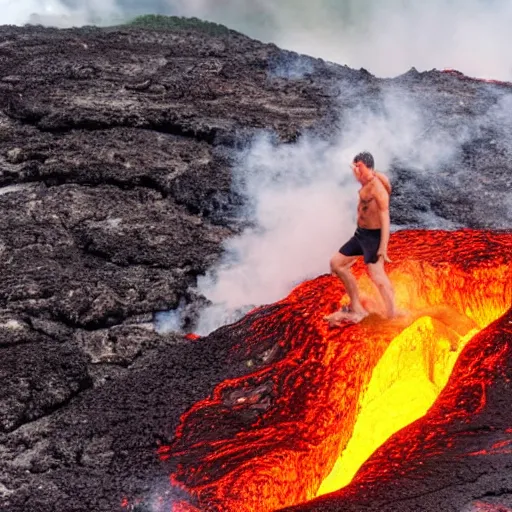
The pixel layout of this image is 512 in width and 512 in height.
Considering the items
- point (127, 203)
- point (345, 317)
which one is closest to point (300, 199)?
point (127, 203)

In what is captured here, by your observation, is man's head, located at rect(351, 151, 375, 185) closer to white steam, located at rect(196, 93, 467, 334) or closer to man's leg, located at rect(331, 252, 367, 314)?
man's leg, located at rect(331, 252, 367, 314)

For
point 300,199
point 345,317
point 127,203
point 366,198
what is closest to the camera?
point 366,198

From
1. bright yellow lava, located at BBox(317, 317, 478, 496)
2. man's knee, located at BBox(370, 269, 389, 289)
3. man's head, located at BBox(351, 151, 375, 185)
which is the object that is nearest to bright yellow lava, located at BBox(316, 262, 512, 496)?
bright yellow lava, located at BBox(317, 317, 478, 496)

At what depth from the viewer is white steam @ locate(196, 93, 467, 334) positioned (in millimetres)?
6902

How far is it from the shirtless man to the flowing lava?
33 centimetres

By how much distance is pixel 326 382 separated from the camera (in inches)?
206

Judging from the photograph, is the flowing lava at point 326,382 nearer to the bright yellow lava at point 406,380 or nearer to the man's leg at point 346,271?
the bright yellow lava at point 406,380

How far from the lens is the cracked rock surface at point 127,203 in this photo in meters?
4.91

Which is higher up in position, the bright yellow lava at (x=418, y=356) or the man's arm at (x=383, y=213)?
the man's arm at (x=383, y=213)

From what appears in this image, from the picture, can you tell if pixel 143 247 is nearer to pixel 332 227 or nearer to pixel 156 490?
pixel 332 227

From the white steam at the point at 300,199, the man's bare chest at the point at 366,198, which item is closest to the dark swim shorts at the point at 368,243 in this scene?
the man's bare chest at the point at 366,198

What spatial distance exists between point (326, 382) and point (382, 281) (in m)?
0.99

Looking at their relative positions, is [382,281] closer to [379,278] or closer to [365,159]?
[379,278]

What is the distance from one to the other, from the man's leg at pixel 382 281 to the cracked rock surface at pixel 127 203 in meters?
1.46
